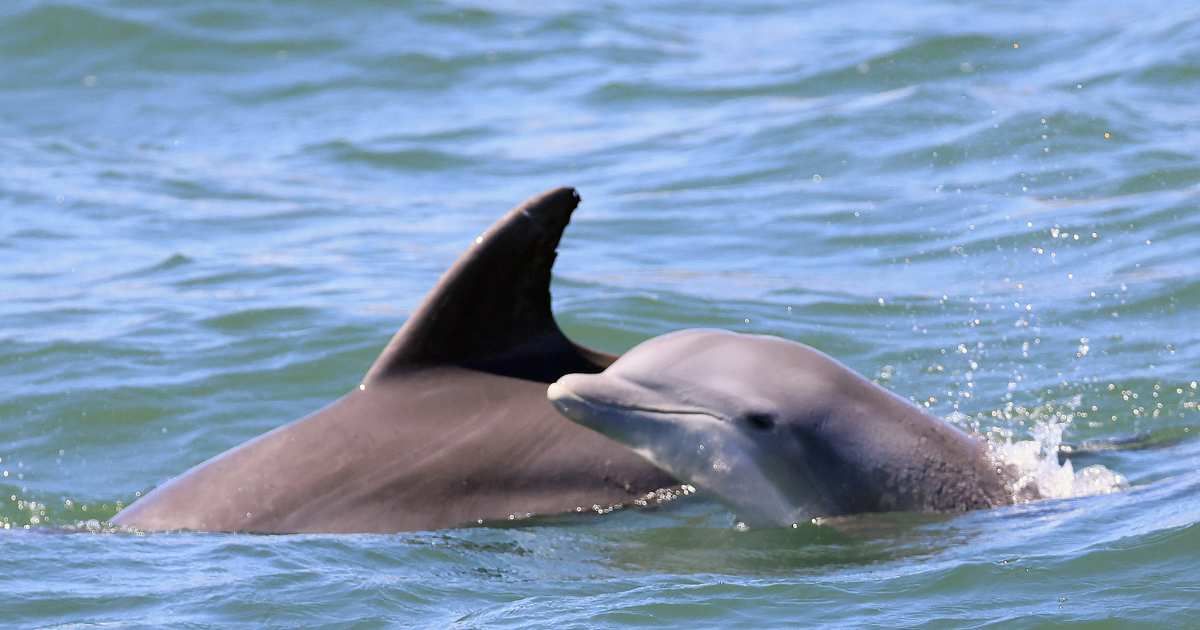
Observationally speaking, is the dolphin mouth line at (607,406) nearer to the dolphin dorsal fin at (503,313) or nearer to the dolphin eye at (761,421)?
the dolphin eye at (761,421)

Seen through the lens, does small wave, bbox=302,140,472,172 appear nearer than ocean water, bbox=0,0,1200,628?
No

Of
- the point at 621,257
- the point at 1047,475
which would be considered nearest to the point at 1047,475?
the point at 1047,475

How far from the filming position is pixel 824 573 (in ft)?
21.3

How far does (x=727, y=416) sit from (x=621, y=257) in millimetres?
6673

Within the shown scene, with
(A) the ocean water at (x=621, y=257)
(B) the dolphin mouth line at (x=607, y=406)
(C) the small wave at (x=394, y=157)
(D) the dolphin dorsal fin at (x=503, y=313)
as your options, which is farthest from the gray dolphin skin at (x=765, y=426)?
(C) the small wave at (x=394, y=157)

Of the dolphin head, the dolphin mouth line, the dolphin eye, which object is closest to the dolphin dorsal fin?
the dolphin head

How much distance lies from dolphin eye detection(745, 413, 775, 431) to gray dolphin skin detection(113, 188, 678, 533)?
577 millimetres

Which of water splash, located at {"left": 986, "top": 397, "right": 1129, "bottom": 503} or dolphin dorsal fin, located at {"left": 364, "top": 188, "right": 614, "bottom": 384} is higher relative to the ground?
dolphin dorsal fin, located at {"left": 364, "top": 188, "right": 614, "bottom": 384}

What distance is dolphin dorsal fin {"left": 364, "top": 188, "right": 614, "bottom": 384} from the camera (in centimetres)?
727

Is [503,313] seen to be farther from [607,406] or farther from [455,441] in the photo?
[607,406]

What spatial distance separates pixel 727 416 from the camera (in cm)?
680

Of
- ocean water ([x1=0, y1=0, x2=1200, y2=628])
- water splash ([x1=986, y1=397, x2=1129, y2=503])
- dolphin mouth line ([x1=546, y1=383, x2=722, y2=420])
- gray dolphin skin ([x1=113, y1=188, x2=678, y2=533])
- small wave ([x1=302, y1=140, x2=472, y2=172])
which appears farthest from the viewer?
small wave ([x1=302, y1=140, x2=472, y2=172])

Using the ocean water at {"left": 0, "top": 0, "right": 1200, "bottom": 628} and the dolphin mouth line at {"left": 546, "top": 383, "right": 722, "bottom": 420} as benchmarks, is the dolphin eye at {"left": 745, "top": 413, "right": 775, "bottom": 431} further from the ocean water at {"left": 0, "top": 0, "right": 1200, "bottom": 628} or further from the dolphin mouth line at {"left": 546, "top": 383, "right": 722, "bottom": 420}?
the ocean water at {"left": 0, "top": 0, "right": 1200, "bottom": 628}

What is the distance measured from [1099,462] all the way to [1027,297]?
11.8 feet
